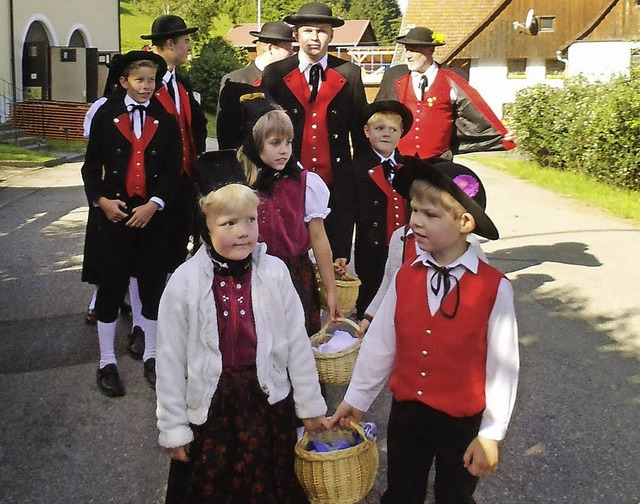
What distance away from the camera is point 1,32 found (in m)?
24.7

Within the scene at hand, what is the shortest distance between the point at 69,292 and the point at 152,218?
2.76 meters

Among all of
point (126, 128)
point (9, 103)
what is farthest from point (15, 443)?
point (9, 103)

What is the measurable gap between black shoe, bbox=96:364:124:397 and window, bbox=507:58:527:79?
3877 centimetres

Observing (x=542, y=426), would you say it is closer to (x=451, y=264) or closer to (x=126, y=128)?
(x=451, y=264)

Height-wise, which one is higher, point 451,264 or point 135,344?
point 451,264

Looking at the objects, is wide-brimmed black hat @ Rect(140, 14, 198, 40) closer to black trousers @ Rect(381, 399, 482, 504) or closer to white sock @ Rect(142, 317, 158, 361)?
white sock @ Rect(142, 317, 158, 361)

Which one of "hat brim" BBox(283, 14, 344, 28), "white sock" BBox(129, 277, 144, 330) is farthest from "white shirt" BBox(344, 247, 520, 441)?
"white sock" BBox(129, 277, 144, 330)

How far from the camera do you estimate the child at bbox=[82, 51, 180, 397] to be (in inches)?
196

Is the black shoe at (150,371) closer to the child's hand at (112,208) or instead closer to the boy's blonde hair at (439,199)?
the child's hand at (112,208)

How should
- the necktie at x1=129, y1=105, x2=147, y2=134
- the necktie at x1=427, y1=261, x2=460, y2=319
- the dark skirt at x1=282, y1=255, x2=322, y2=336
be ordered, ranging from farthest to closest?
the necktie at x1=129, y1=105, x2=147, y2=134 < the dark skirt at x1=282, y1=255, x2=322, y2=336 < the necktie at x1=427, y1=261, x2=460, y2=319

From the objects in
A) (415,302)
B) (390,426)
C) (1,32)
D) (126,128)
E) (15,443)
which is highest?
(1,32)

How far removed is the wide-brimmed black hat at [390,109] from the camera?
16.8ft

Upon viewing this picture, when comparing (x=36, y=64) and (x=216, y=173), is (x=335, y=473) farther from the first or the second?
(x=36, y=64)

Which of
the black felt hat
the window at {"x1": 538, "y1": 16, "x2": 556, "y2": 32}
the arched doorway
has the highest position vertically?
the window at {"x1": 538, "y1": 16, "x2": 556, "y2": 32}
